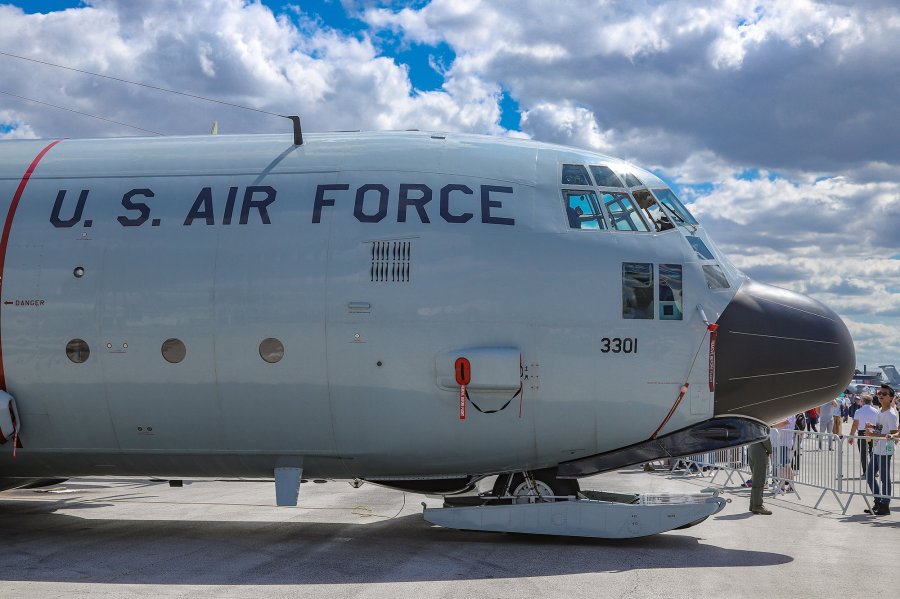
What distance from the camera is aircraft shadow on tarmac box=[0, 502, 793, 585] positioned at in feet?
36.1

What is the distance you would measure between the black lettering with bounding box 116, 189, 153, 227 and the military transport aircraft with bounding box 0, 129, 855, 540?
0.03 metres

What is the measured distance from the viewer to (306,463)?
13.0 meters

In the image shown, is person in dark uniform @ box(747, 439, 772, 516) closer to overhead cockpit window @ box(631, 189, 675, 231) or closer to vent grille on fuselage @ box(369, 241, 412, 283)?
overhead cockpit window @ box(631, 189, 675, 231)

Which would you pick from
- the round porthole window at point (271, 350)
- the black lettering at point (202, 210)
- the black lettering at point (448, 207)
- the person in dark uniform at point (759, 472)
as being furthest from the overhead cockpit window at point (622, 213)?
the person in dark uniform at point (759, 472)

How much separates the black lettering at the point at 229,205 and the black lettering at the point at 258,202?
0.15 metres

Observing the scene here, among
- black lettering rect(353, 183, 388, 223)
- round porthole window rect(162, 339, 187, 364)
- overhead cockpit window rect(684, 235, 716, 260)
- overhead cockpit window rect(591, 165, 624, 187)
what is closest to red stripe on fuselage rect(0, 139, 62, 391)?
round porthole window rect(162, 339, 187, 364)

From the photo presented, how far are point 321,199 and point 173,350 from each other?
9.02ft

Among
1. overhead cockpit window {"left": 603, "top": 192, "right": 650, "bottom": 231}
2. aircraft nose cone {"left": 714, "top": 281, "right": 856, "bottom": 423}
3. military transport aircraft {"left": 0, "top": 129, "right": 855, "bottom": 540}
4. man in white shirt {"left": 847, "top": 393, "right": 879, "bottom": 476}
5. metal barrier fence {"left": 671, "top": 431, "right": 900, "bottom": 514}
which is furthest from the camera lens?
metal barrier fence {"left": 671, "top": 431, "right": 900, "bottom": 514}

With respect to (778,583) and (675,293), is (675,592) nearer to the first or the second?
(778,583)

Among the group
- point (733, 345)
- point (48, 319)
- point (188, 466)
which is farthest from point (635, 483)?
point (48, 319)

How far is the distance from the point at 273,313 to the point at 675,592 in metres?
5.89

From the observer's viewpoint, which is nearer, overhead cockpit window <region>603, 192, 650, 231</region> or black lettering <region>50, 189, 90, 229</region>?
overhead cockpit window <region>603, 192, 650, 231</region>

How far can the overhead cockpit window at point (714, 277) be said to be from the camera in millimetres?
12766

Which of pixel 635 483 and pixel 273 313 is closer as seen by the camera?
pixel 273 313
